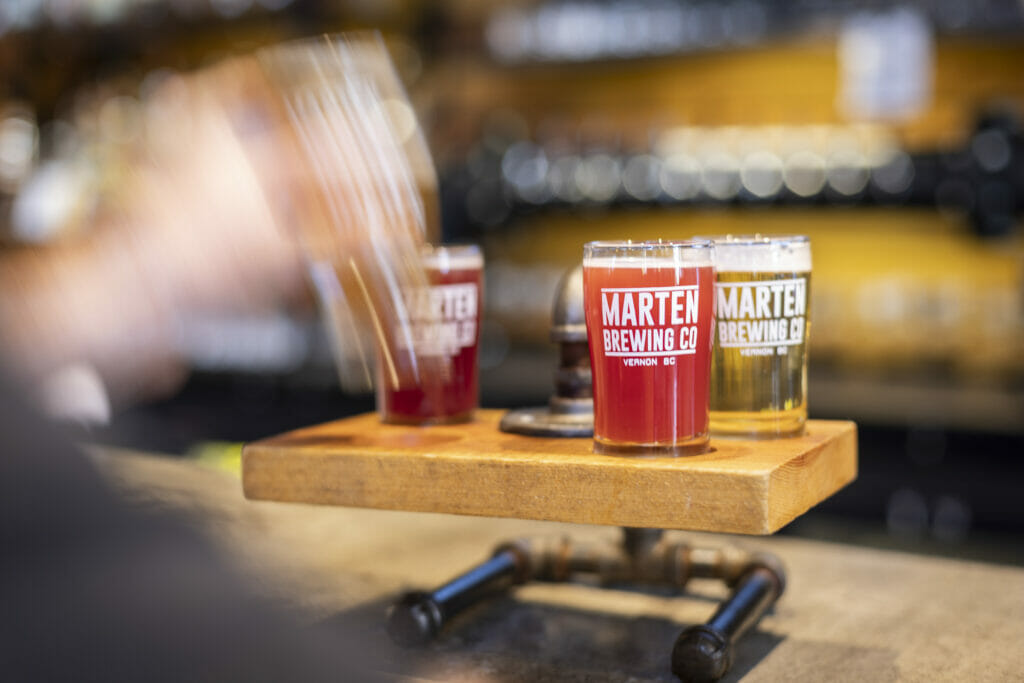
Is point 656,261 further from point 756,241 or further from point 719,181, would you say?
point 719,181

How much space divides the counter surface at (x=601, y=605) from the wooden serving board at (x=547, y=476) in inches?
4.1

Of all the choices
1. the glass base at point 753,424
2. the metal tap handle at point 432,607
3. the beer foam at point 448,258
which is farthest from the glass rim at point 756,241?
the metal tap handle at point 432,607

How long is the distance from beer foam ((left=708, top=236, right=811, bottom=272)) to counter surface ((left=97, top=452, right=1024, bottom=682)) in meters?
0.34

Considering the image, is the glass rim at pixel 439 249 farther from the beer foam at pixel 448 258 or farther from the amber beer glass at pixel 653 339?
the amber beer glass at pixel 653 339

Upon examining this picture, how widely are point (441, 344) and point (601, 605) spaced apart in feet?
1.02

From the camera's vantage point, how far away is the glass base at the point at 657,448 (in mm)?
898

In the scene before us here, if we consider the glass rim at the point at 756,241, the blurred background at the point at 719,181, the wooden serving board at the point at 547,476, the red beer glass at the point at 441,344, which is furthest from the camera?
the blurred background at the point at 719,181

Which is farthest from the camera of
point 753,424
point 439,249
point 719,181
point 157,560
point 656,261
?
point 719,181

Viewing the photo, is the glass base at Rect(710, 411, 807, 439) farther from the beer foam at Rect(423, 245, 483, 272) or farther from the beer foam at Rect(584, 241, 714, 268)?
the beer foam at Rect(423, 245, 483, 272)

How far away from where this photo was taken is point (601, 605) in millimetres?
1145

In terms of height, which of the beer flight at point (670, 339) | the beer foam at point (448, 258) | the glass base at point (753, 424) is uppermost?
the beer foam at point (448, 258)

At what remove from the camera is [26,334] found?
3166 millimetres

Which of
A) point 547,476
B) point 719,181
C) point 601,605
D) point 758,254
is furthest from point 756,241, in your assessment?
point 719,181

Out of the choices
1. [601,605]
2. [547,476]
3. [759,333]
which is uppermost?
[759,333]
